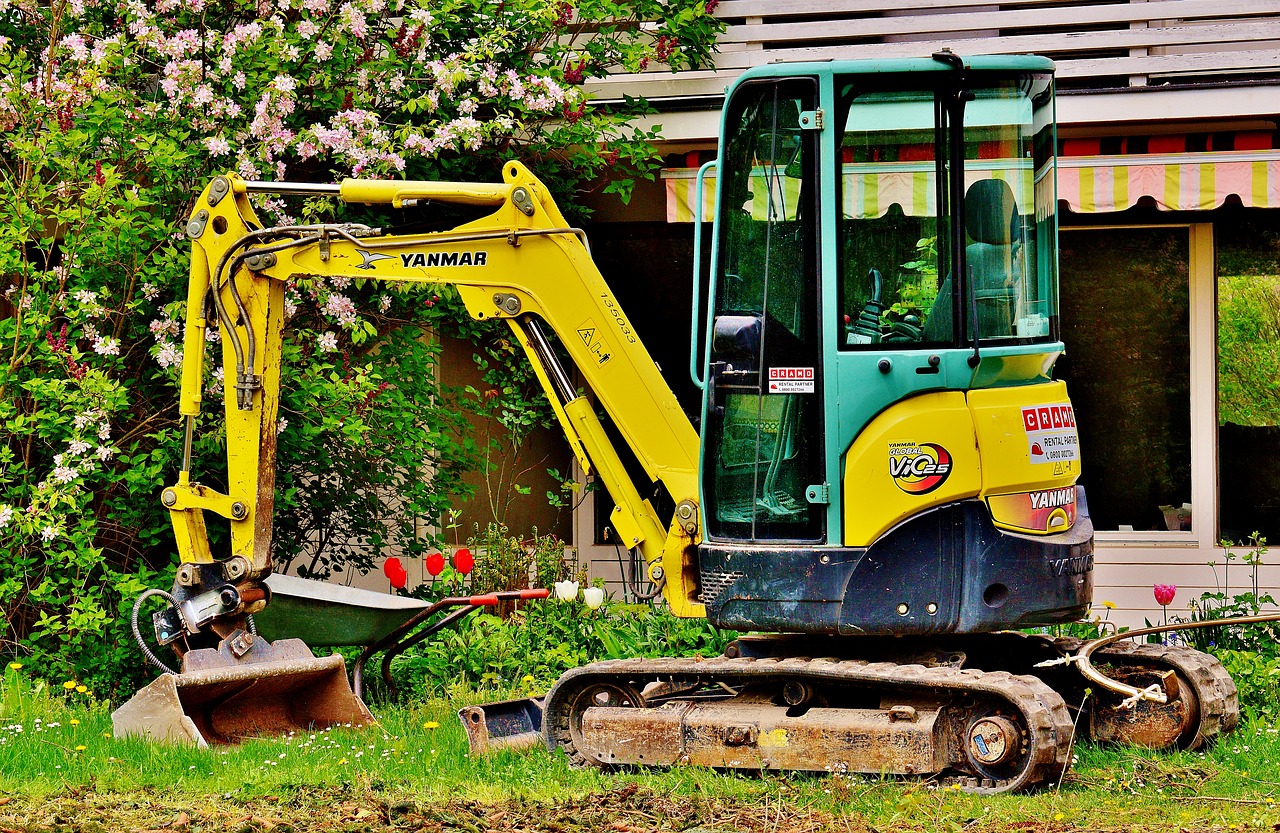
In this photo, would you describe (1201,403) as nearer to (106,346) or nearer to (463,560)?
(463,560)

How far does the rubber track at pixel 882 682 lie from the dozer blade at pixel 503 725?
29 cm

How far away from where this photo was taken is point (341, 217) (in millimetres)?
8945

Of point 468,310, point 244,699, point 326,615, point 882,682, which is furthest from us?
point 326,615

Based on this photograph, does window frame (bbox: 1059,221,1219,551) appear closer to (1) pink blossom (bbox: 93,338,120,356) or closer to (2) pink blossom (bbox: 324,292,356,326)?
(2) pink blossom (bbox: 324,292,356,326)

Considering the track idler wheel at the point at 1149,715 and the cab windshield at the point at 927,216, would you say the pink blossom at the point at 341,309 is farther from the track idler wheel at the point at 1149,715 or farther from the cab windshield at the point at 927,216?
the track idler wheel at the point at 1149,715

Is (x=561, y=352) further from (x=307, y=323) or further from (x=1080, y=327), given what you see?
(x=1080, y=327)

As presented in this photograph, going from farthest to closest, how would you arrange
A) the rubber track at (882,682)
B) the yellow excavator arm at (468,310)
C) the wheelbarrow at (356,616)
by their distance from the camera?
1. the wheelbarrow at (356,616)
2. the yellow excavator arm at (468,310)
3. the rubber track at (882,682)

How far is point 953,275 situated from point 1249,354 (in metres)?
5.17

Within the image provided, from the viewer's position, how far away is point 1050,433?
235 inches

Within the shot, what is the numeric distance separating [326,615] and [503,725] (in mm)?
1276

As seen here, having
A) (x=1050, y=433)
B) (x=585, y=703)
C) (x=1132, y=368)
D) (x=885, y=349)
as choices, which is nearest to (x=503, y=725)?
(x=585, y=703)

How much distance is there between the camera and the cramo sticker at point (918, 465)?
5.76 meters

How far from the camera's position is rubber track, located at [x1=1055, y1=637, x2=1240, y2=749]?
20.5 feet

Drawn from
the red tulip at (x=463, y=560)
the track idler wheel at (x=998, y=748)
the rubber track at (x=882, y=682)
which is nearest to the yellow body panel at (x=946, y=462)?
the rubber track at (x=882, y=682)
